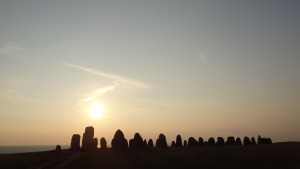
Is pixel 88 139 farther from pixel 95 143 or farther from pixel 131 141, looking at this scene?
pixel 131 141

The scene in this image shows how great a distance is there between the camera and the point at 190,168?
29.8 m

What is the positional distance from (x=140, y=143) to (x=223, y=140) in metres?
21.8

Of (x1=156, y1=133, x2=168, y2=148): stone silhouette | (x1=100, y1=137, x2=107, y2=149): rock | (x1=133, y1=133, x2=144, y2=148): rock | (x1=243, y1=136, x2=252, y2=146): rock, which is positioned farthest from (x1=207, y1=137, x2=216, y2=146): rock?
(x1=100, y1=137, x2=107, y2=149): rock

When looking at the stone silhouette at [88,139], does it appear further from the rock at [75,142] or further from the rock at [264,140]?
the rock at [264,140]

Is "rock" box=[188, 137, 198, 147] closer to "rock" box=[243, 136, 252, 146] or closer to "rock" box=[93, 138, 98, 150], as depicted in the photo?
"rock" box=[243, 136, 252, 146]

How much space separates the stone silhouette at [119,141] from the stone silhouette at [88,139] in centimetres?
456

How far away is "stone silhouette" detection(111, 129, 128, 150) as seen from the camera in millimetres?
67750

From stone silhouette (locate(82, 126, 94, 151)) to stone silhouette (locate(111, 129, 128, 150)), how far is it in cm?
456

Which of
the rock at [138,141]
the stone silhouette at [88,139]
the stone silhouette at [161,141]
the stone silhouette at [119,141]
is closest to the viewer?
the stone silhouette at [88,139]

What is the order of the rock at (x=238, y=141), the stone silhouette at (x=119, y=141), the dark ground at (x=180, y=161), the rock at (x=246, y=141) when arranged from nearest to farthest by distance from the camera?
the dark ground at (x=180, y=161), the stone silhouette at (x=119, y=141), the rock at (x=246, y=141), the rock at (x=238, y=141)

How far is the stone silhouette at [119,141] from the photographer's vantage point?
6775 centimetres

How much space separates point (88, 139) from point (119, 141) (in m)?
6.46

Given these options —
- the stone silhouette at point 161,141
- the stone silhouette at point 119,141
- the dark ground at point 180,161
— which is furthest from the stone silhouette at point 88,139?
the dark ground at point 180,161

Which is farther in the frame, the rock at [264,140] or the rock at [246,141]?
the rock at [264,140]
